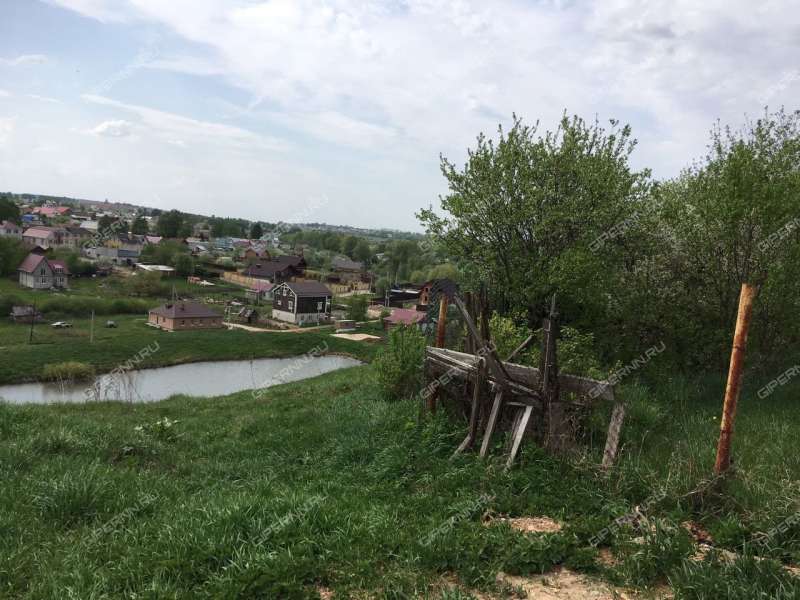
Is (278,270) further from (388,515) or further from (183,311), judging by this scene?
(388,515)

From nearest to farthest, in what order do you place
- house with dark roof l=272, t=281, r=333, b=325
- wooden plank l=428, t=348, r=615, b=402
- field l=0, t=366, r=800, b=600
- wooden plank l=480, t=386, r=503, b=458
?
field l=0, t=366, r=800, b=600 < wooden plank l=428, t=348, r=615, b=402 < wooden plank l=480, t=386, r=503, b=458 < house with dark roof l=272, t=281, r=333, b=325

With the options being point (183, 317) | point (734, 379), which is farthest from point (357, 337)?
point (734, 379)

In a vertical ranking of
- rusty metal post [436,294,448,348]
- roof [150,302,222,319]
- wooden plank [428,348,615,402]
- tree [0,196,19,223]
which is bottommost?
roof [150,302,222,319]

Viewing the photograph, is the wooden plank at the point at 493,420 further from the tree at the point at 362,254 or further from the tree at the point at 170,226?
the tree at the point at 170,226

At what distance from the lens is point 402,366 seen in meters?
10.7

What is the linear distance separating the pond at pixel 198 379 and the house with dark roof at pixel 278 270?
106 ft

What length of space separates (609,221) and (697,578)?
37.3 ft

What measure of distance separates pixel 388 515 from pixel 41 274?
60696mm

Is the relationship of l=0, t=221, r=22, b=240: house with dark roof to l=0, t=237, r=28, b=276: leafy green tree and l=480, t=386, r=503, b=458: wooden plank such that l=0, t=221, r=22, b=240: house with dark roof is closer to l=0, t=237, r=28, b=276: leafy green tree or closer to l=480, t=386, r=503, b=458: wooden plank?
l=0, t=237, r=28, b=276: leafy green tree

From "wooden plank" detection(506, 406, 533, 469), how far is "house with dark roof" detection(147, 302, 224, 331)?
1606 inches

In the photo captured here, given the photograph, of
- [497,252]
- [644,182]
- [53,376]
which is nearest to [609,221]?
[644,182]

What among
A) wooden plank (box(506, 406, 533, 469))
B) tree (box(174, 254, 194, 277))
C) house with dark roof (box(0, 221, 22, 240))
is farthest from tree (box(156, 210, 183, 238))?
wooden plank (box(506, 406, 533, 469))

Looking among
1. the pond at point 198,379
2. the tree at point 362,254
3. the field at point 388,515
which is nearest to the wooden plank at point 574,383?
the field at point 388,515

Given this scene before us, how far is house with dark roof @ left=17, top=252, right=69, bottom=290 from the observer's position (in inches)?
2121
